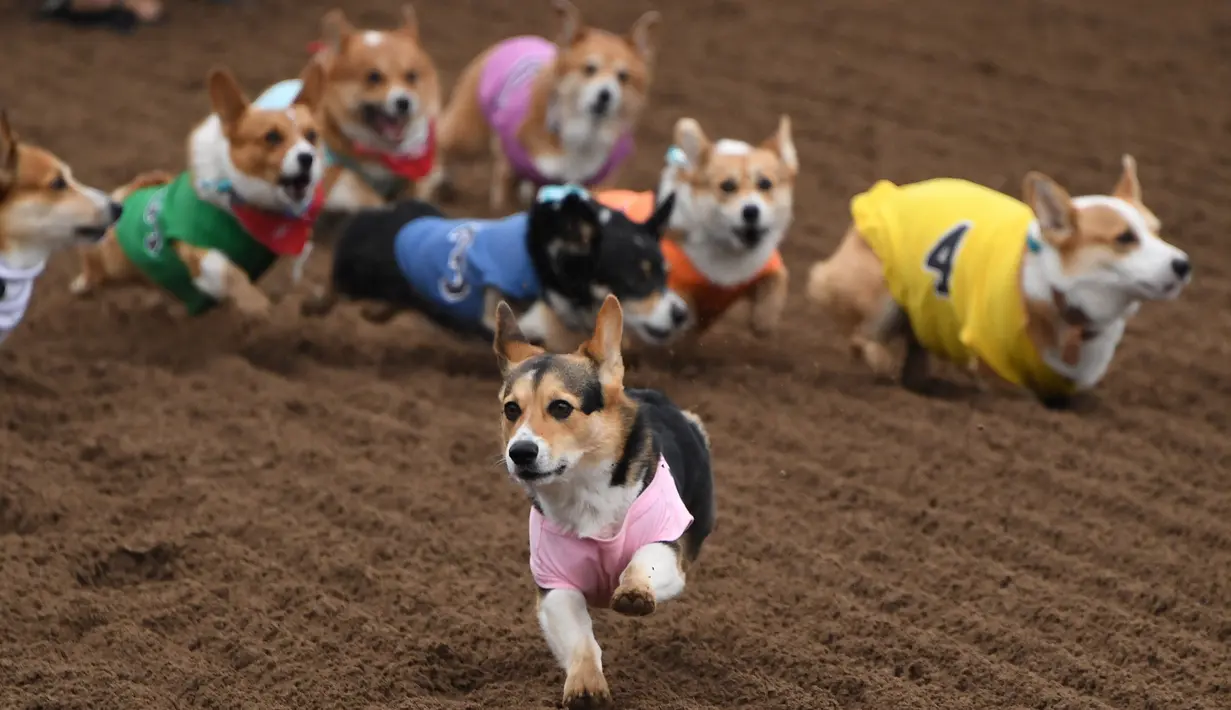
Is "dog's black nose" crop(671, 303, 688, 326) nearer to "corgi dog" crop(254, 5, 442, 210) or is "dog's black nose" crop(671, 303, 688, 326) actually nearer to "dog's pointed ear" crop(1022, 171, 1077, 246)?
"dog's pointed ear" crop(1022, 171, 1077, 246)

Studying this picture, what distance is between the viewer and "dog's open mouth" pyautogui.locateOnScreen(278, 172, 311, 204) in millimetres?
5902

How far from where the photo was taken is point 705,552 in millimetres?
4602

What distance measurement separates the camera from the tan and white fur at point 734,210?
5918 mm

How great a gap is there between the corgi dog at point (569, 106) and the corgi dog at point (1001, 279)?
1.56 meters

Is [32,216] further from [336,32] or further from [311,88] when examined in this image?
[336,32]

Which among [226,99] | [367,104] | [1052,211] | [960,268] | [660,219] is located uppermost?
[1052,211]

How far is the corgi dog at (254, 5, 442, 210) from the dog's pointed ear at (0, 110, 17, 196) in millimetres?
1626

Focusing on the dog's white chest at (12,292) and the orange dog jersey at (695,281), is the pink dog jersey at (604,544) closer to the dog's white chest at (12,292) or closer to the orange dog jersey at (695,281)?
the orange dog jersey at (695,281)

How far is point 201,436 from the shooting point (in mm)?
5371

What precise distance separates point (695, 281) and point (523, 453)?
290cm

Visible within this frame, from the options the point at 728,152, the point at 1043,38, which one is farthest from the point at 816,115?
the point at 728,152

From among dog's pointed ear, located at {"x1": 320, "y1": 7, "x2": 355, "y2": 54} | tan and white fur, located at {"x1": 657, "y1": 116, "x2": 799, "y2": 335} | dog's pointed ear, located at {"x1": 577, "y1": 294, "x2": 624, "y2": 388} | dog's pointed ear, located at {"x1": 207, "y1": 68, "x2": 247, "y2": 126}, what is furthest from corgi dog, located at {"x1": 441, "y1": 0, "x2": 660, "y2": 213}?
dog's pointed ear, located at {"x1": 577, "y1": 294, "x2": 624, "y2": 388}

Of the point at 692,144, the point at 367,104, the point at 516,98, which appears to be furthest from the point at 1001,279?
the point at 367,104

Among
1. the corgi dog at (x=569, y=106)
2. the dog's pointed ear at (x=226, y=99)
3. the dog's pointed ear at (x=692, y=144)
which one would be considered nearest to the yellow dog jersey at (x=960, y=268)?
the dog's pointed ear at (x=692, y=144)
